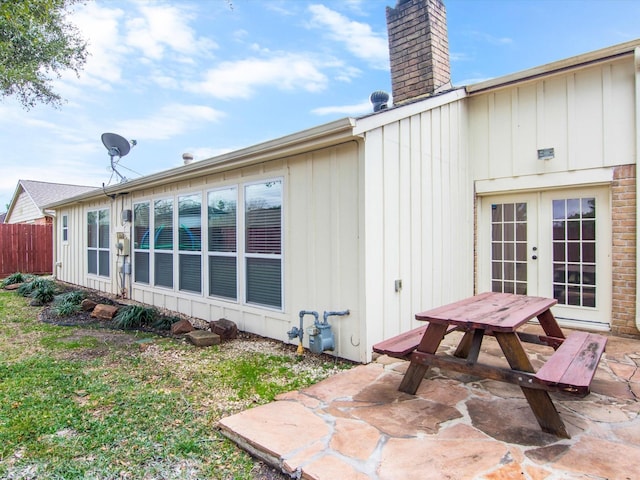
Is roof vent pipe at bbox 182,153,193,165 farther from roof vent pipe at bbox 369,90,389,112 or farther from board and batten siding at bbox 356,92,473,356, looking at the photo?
board and batten siding at bbox 356,92,473,356

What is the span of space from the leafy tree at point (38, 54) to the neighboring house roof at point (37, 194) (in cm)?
966

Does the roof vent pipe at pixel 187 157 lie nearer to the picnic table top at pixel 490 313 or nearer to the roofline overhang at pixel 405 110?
the roofline overhang at pixel 405 110

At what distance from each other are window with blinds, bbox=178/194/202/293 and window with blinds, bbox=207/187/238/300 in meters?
0.33

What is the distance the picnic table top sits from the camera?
2.58 m

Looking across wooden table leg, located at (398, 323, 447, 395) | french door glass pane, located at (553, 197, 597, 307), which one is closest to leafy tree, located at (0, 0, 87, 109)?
wooden table leg, located at (398, 323, 447, 395)

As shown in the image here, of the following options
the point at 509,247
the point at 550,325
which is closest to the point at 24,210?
the point at 509,247

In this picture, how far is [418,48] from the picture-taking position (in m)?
→ 5.88

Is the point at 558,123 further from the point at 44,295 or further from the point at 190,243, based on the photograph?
the point at 44,295

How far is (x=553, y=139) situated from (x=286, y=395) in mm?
4732

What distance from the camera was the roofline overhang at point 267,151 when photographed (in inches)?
142

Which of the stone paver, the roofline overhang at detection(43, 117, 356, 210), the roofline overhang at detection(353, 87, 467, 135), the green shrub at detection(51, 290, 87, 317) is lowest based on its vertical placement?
the stone paver

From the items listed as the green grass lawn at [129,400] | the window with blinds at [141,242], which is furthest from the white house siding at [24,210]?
the green grass lawn at [129,400]

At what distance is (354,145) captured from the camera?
150 inches

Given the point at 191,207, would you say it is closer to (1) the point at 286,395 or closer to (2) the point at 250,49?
(1) the point at 286,395
